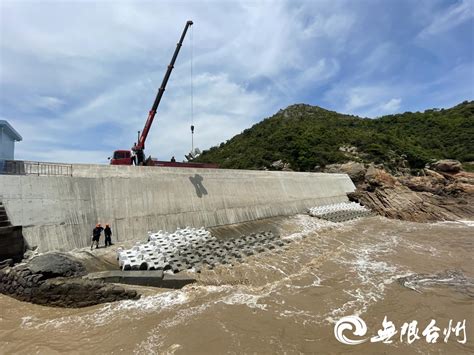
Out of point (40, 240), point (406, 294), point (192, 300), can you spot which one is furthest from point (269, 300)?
point (40, 240)

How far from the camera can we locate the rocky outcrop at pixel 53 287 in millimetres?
7980

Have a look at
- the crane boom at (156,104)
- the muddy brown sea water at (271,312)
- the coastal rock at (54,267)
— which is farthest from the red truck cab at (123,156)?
the muddy brown sea water at (271,312)

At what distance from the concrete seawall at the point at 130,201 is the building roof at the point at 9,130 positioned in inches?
129

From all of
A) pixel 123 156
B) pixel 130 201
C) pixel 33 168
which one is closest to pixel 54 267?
pixel 130 201

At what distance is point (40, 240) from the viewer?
10445 mm

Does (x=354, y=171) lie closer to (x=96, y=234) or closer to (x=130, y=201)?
(x=130, y=201)

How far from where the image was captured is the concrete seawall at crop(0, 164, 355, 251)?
35.3ft

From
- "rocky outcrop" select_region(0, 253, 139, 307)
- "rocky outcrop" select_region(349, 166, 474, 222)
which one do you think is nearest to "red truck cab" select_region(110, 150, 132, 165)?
"rocky outcrop" select_region(0, 253, 139, 307)

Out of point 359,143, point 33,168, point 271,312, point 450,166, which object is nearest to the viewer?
point 271,312

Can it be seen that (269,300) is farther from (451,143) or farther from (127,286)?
(451,143)

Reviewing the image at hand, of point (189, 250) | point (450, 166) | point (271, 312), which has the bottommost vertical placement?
point (271, 312)

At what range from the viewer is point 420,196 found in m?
28.7

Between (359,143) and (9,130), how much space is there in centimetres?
5097

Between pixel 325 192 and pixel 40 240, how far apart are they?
957 inches
